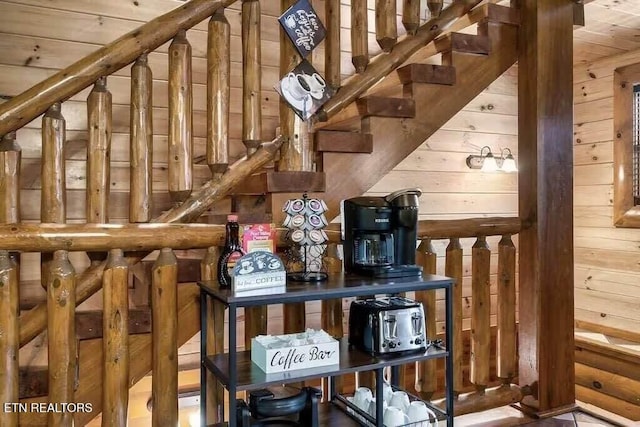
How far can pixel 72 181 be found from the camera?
2676mm

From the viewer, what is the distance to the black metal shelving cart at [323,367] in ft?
5.04

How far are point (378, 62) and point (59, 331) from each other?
1.69 meters

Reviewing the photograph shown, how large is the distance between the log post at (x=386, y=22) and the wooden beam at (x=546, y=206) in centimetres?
74

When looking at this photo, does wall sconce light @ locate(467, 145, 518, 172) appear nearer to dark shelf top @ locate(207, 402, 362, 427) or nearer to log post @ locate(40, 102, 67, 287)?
dark shelf top @ locate(207, 402, 362, 427)

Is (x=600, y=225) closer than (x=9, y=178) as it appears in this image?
No

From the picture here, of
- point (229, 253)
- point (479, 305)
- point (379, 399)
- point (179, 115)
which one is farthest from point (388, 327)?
point (179, 115)

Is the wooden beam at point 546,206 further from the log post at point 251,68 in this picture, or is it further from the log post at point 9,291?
the log post at point 9,291

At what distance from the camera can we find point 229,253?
1767 mm

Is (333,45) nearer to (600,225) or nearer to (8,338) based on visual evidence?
(8,338)

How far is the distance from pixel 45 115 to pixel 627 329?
4.16 meters

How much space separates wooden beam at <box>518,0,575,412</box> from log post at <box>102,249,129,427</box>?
1830mm

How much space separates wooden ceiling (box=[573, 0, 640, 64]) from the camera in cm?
302

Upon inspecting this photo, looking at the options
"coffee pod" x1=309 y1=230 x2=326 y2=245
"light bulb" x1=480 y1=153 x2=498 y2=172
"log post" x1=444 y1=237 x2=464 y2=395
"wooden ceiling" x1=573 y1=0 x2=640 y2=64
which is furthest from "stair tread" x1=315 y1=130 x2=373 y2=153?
"light bulb" x1=480 y1=153 x2=498 y2=172

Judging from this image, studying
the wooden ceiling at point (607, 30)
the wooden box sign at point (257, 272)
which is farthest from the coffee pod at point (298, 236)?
the wooden ceiling at point (607, 30)
